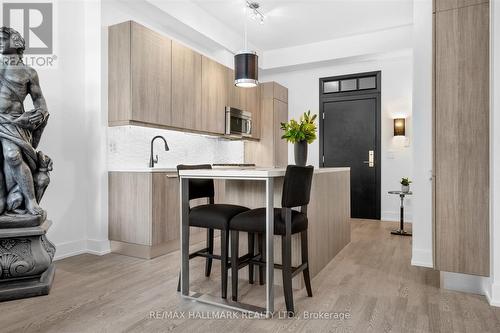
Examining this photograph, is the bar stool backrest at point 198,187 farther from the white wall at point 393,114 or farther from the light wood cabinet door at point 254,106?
the white wall at point 393,114

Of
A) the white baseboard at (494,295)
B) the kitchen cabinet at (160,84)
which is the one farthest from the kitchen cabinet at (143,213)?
the white baseboard at (494,295)

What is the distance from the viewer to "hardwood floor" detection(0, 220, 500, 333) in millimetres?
1918

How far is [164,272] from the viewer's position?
295 cm

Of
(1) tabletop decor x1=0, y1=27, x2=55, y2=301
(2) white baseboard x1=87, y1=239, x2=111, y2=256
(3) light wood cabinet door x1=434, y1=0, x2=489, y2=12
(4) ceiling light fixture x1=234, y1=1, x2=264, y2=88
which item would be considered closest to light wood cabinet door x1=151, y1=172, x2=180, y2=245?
(2) white baseboard x1=87, y1=239, x2=111, y2=256

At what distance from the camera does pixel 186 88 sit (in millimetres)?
4238

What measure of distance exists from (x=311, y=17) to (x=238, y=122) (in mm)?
1916

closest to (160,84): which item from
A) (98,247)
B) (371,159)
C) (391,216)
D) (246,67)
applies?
(246,67)

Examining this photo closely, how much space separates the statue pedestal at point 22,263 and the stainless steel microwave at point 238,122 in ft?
10.2

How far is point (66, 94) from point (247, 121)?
2.83 m

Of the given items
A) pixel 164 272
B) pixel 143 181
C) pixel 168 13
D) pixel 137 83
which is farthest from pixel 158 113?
pixel 164 272

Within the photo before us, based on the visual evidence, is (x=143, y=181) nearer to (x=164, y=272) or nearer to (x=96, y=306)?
(x=164, y=272)

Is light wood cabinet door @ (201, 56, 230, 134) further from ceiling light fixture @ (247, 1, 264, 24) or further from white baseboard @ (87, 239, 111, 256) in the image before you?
white baseboard @ (87, 239, 111, 256)

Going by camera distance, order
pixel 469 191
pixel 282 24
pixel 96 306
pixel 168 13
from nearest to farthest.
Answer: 1. pixel 96 306
2. pixel 469 191
3. pixel 168 13
4. pixel 282 24

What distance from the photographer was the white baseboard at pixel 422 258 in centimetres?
312
